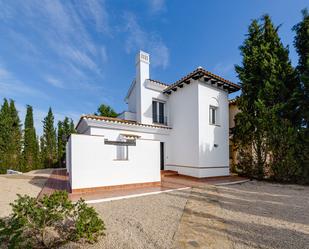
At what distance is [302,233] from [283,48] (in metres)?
15.7

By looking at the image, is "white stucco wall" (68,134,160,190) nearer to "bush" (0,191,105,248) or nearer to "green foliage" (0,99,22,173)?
"bush" (0,191,105,248)

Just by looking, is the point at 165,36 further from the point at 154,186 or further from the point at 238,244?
the point at 238,244

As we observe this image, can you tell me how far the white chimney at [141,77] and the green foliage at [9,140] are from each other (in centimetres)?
2211

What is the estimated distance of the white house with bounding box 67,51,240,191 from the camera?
380 inches

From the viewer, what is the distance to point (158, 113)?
712 inches

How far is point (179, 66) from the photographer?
20109mm

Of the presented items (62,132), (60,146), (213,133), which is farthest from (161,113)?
(62,132)

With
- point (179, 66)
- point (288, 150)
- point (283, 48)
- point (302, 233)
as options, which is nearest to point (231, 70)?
point (283, 48)

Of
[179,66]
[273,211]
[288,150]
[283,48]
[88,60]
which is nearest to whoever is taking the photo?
[273,211]

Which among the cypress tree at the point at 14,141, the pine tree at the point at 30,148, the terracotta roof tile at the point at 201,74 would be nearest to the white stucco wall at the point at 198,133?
the terracotta roof tile at the point at 201,74

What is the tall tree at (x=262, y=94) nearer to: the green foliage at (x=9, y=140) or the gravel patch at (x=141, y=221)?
the gravel patch at (x=141, y=221)

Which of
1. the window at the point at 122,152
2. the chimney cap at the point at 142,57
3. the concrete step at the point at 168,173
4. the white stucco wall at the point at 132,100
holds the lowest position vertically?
the concrete step at the point at 168,173

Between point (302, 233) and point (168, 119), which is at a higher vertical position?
point (168, 119)

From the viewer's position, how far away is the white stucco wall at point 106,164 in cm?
915
